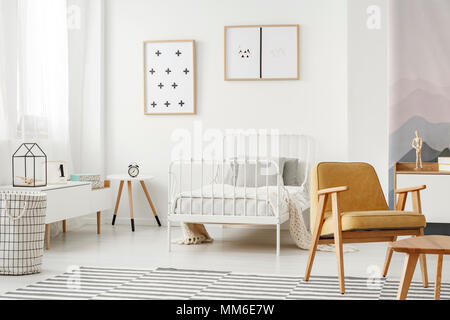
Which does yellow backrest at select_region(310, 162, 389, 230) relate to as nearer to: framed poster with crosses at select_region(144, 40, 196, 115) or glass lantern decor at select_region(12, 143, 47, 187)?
glass lantern decor at select_region(12, 143, 47, 187)

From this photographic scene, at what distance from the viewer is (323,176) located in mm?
3717

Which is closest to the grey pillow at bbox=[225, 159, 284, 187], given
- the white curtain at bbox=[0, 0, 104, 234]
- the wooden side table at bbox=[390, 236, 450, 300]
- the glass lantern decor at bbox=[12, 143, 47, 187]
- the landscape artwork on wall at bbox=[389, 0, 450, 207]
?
the landscape artwork on wall at bbox=[389, 0, 450, 207]

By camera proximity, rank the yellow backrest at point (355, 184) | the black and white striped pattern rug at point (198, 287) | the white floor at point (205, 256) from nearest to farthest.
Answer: the black and white striped pattern rug at point (198, 287) → the yellow backrest at point (355, 184) → the white floor at point (205, 256)

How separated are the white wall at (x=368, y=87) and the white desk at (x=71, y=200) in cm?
226

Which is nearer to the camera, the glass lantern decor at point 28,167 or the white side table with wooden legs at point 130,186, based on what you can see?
the glass lantern decor at point 28,167

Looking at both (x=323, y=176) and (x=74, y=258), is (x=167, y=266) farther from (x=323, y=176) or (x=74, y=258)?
(x=323, y=176)

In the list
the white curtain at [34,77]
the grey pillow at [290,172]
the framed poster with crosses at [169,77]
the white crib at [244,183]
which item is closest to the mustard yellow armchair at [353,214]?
the white crib at [244,183]

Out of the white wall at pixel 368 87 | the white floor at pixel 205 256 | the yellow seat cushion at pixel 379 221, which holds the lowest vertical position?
the white floor at pixel 205 256

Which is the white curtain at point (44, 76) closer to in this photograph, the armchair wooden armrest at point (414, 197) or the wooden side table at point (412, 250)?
the armchair wooden armrest at point (414, 197)

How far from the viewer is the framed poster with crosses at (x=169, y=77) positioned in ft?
20.0

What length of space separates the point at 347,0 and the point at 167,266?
283 centimetres

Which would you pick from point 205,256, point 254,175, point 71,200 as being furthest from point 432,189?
point 71,200

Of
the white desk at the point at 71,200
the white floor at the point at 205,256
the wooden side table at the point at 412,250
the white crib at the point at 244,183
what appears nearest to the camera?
the wooden side table at the point at 412,250

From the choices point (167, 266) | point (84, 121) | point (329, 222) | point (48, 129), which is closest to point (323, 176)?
point (329, 222)
